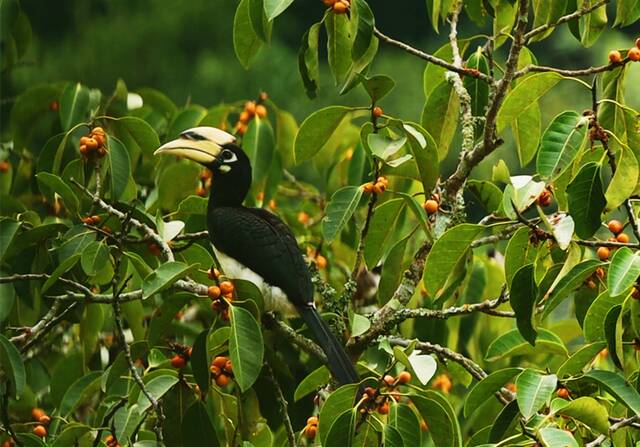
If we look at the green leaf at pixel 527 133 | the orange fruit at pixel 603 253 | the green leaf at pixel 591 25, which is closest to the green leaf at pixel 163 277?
the orange fruit at pixel 603 253

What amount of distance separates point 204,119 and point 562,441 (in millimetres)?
1867

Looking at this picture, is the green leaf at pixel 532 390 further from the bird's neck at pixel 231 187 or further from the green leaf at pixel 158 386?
the bird's neck at pixel 231 187

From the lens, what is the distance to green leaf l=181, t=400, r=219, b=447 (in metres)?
2.61

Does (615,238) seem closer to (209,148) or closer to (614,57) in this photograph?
(614,57)

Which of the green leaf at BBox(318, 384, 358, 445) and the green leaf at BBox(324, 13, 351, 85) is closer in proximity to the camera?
the green leaf at BBox(318, 384, 358, 445)

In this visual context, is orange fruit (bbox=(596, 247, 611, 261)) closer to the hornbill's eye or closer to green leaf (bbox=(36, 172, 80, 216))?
green leaf (bbox=(36, 172, 80, 216))

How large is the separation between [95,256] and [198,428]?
42 cm

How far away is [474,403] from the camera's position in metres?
2.55

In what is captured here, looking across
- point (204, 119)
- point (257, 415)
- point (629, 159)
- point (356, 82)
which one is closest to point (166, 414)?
point (257, 415)

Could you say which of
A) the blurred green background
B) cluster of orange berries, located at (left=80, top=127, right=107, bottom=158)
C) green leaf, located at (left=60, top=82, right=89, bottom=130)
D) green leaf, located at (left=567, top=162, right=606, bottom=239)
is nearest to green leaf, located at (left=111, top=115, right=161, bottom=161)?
cluster of orange berries, located at (left=80, top=127, right=107, bottom=158)

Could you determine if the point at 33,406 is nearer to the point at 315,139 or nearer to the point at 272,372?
the point at 272,372

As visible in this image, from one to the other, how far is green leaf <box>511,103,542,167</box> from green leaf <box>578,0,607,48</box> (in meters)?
0.21

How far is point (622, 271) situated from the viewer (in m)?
2.30

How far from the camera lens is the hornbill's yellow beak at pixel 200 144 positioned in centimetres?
349
